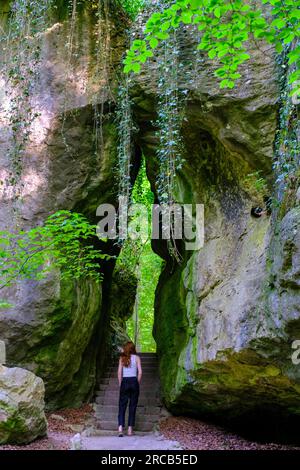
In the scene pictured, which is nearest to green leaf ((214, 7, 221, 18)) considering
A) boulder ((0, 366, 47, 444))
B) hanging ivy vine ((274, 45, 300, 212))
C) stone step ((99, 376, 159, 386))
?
hanging ivy vine ((274, 45, 300, 212))

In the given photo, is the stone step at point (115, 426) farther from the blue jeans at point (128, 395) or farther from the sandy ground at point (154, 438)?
the blue jeans at point (128, 395)

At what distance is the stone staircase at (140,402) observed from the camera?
788cm

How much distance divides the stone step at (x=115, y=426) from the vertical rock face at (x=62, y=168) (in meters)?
0.79

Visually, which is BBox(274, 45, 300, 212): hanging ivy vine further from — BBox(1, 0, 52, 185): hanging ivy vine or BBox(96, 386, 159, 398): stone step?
BBox(96, 386, 159, 398): stone step

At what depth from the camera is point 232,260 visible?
6.26 metres

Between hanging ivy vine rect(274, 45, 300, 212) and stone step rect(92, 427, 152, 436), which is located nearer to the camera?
hanging ivy vine rect(274, 45, 300, 212)

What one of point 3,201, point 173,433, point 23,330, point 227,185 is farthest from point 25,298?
point 227,185

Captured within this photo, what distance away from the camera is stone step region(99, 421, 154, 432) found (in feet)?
25.1

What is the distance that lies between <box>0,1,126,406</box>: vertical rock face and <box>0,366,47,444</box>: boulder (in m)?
1.79

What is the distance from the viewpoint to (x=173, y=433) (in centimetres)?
706

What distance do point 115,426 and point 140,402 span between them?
1.06 meters

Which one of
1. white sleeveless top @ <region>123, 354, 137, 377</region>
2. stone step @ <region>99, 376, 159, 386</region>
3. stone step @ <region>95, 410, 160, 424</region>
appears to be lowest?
stone step @ <region>95, 410, 160, 424</region>

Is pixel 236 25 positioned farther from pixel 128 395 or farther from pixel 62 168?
pixel 128 395

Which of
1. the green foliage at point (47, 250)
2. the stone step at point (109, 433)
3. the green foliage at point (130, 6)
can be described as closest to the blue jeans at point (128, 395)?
the stone step at point (109, 433)
